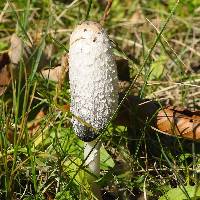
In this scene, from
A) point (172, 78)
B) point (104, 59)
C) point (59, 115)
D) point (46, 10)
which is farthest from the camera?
point (46, 10)

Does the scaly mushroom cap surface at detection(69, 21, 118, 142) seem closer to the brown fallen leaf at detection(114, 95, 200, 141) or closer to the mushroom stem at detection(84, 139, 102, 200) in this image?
the mushroom stem at detection(84, 139, 102, 200)

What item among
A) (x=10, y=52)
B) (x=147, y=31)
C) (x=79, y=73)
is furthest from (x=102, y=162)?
(x=147, y=31)

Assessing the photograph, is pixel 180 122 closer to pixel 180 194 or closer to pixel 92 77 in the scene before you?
pixel 180 194

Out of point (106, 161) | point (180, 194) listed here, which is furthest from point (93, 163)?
point (180, 194)

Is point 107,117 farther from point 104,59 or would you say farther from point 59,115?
point 59,115

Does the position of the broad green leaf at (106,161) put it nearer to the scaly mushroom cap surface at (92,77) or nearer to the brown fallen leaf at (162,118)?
the brown fallen leaf at (162,118)

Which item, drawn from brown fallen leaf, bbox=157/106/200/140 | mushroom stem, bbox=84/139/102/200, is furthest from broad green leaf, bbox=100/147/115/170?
brown fallen leaf, bbox=157/106/200/140
